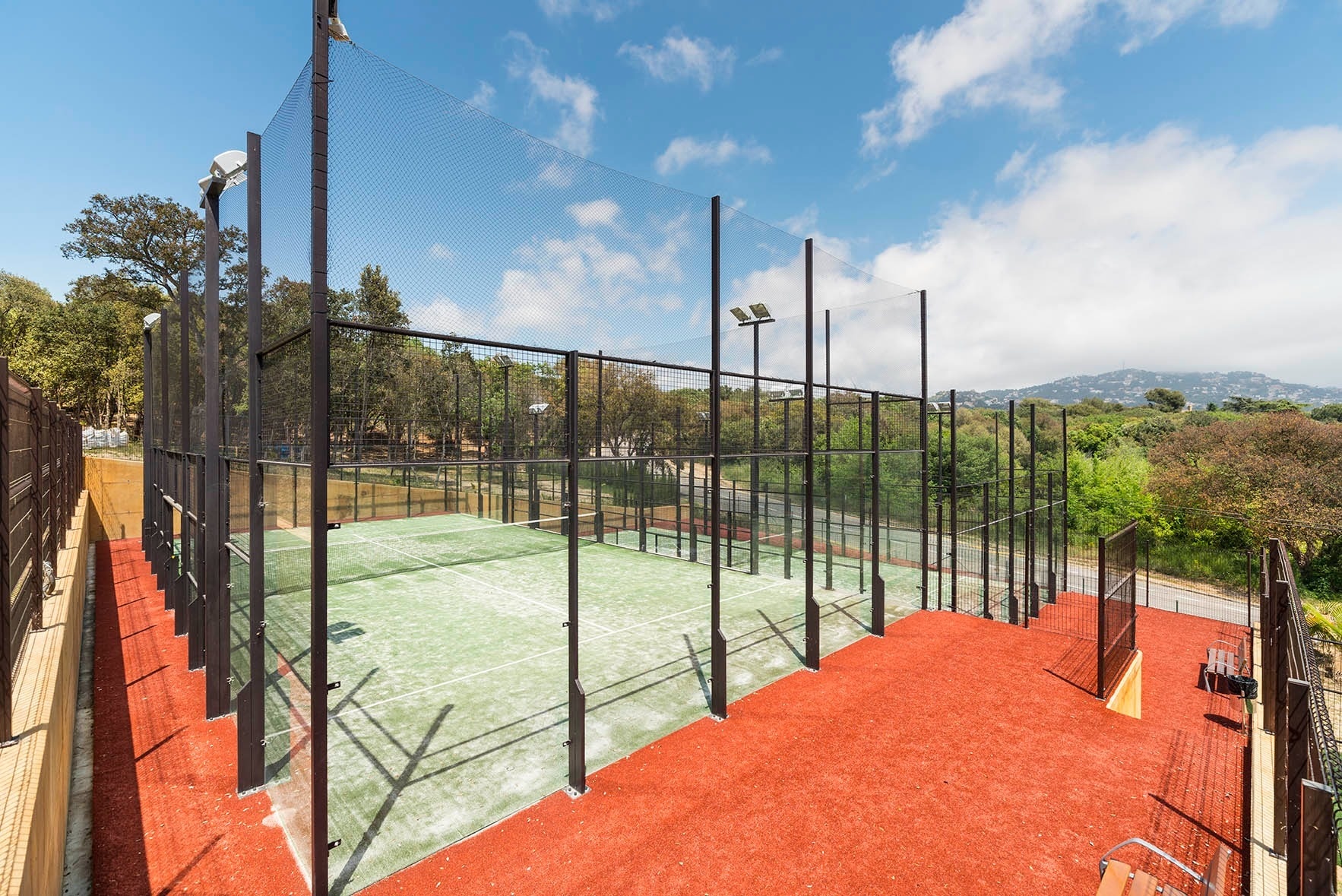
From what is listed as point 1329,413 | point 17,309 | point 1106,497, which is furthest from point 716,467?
point 1329,413

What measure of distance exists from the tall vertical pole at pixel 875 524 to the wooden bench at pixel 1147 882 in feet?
14.7

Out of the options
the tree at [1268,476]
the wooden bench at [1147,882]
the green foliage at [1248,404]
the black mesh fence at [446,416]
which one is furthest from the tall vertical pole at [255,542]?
the green foliage at [1248,404]

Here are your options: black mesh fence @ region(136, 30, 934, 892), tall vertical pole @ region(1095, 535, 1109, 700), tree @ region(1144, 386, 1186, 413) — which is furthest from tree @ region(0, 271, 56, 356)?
tree @ region(1144, 386, 1186, 413)

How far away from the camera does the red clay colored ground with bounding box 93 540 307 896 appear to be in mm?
3541

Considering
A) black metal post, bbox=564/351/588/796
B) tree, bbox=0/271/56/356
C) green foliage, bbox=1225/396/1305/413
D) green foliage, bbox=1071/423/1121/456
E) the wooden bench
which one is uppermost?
tree, bbox=0/271/56/356

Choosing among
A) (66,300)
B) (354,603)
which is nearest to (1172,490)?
(354,603)

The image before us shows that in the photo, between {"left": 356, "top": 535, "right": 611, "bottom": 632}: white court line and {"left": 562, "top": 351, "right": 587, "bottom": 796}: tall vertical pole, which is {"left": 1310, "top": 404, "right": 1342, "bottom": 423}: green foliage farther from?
{"left": 562, "top": 351, "right": 587, "bottom": 796}: tall vertical pole

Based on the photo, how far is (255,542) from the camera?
414 cm

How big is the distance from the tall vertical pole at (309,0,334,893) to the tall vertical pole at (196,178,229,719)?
260 centimetres

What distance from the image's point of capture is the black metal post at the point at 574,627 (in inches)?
174

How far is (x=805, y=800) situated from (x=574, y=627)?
2.25 m

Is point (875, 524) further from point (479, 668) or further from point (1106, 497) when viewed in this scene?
point (1106, 497)

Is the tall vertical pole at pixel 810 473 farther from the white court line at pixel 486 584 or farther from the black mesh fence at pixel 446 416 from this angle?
the white court line at pixel 486 584

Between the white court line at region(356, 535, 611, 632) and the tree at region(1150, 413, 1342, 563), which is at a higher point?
the tree at region(1150, 413, 1342, 563)
